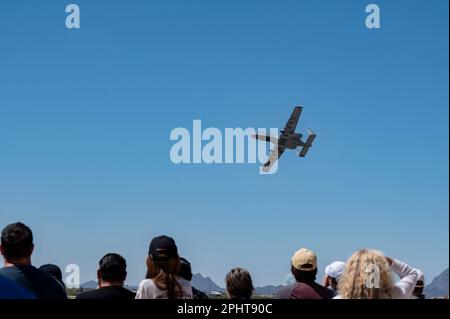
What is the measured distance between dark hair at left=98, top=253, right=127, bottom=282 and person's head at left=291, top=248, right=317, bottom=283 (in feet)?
8.29

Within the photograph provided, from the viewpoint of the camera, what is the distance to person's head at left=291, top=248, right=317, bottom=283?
987 centimetres

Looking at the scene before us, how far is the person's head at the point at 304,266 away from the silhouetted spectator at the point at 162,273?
5.34 ft

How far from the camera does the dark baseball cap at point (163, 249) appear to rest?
9.33 metres

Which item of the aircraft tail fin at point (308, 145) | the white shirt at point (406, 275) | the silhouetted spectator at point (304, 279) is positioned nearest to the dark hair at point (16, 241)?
the silhouetted spectator at point (304, 279)

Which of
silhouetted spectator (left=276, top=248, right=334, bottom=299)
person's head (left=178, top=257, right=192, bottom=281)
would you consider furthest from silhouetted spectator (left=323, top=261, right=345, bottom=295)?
person's head (left=178, top=257, right=192, bottom=281)

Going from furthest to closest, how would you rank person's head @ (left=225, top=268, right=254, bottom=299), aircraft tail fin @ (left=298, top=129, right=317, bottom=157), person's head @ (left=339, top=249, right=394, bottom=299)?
aircraft tail fin @ (left=298, top=129, right=317, bottom=157)
person's head @ (left=225, top=268, right=254, bottom=299)
person's head @ (left=339, top=249, right=394, bottom=299)

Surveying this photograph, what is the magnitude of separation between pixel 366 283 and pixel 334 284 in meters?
4.33

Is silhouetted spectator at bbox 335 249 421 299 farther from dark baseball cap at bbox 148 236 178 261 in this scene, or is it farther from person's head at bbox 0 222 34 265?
person's head at bbox 0 222 34 265

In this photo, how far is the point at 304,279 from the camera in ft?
32.5

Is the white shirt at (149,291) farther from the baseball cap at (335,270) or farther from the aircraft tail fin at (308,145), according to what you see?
the aircraft tail fin at (308,145)

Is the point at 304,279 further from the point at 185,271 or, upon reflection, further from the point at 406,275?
the point at 185,271

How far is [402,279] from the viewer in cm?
864

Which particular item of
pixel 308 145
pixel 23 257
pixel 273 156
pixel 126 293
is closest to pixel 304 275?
pixel 126 293
